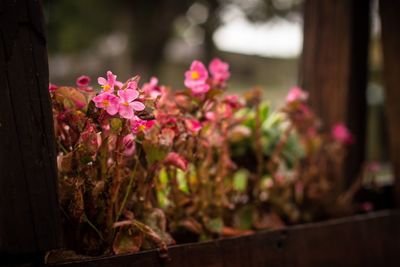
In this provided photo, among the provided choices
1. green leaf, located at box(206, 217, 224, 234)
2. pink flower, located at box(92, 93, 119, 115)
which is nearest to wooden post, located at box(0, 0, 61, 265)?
pink flower, located at box(92, 93, 119, 115)

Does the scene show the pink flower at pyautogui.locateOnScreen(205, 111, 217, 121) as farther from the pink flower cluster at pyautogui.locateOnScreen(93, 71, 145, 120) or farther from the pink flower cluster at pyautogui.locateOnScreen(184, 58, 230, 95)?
the pink flower cluster at pyautogui.locateOnScreen(93, 71, 145, 120)

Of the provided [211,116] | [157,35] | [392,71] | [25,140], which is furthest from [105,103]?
[157,35]

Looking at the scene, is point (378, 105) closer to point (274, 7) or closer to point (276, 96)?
point (274, 7)

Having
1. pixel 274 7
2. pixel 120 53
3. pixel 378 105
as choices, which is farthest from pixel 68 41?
pixel 378 105

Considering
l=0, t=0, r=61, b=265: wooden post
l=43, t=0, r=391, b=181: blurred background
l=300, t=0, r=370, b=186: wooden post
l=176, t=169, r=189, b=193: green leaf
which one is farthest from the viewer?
l=43, t=0, r=391, b=181: blurred background

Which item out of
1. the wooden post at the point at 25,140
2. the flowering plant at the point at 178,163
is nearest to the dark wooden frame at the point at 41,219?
the wooden post at the point at 25,140

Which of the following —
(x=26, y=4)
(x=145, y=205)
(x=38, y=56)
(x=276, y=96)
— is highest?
(x=26, y=4)

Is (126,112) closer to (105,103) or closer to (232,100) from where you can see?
(105,103)
